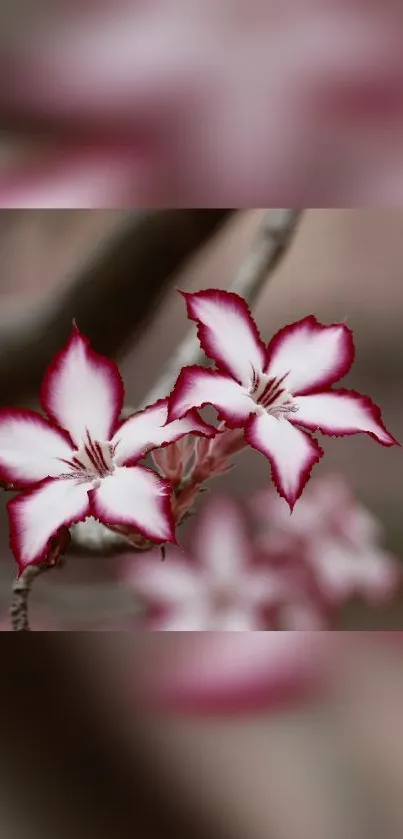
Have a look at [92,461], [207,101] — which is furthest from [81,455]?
[207,101]

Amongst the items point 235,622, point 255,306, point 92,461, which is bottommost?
point 235,622

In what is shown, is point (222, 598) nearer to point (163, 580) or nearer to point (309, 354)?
point (163, 580)

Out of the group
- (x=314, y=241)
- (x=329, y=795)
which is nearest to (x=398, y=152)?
(x=314, y=241)

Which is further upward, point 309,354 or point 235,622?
point 309,354

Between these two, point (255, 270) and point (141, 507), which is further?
point (255, 270)

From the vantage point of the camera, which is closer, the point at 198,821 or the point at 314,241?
the point at 198,821

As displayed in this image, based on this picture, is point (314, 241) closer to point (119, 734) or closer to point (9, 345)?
point (9, 345)

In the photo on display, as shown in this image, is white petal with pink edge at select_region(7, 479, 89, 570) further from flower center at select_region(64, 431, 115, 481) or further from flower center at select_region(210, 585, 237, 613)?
flower center at select_region(210, 585, 237, 613)
